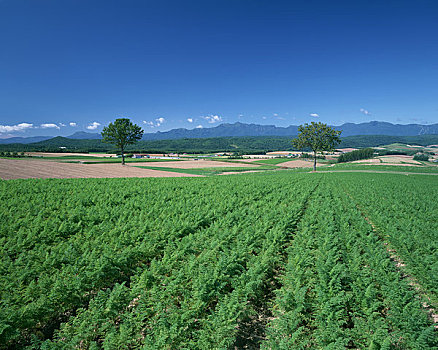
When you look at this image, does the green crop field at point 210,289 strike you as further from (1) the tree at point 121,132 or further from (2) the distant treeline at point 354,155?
(2) the distant treeline at point 354,155

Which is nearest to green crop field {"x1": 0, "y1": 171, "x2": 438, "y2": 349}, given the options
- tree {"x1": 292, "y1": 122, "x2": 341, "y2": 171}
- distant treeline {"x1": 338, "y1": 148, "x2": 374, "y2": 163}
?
tree {"x1": 292, "y1": 122, "x2": 341, "y2": 171}

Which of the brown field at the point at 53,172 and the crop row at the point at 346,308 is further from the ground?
the brown field at the point at 53,172

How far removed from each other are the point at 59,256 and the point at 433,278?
11.9 metres

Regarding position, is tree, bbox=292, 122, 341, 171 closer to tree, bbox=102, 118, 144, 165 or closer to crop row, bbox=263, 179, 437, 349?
tree, bbox=102, 118, 144, 165

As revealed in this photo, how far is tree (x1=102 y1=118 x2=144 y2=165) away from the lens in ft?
211

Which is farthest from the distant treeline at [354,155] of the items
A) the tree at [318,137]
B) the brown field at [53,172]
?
the brown field at [53,172]

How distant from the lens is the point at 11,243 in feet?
26.8

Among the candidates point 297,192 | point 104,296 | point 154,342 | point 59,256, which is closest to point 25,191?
point 59,256

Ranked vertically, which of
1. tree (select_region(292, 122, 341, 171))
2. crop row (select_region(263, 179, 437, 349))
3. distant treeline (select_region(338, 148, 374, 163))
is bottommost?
crop row (select_region(263, 179, 437, 349))

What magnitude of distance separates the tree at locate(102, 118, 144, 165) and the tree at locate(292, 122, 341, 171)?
4829cm

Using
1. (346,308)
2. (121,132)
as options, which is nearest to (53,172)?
(121,132)

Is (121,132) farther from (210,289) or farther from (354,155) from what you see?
(354,155)

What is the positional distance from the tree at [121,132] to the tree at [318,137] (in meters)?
48.3

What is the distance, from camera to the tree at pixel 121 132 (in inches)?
2537
